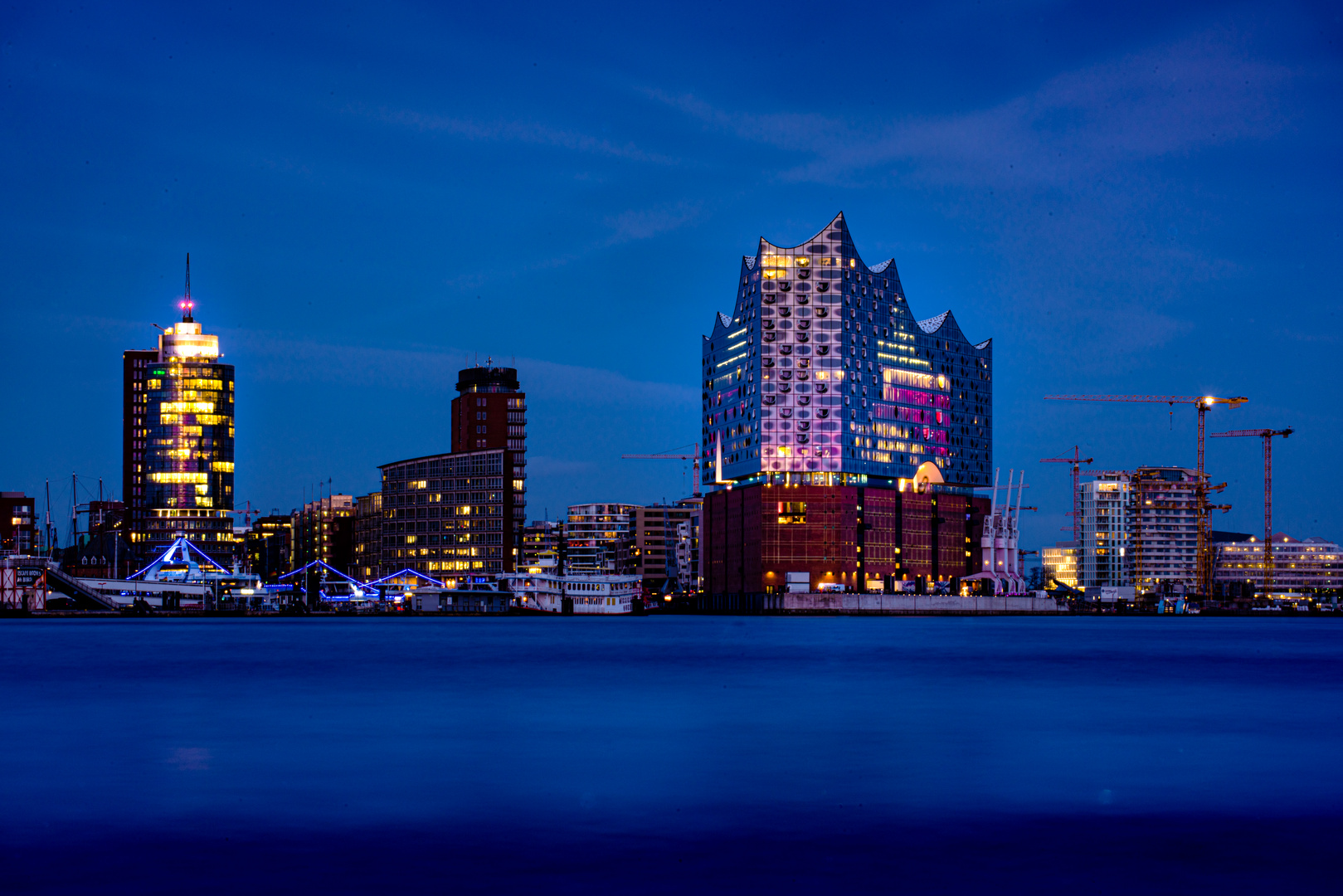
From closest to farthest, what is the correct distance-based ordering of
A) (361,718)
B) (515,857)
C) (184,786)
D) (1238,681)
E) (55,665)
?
(515,857), (184,786), (361,718), (1238,681), (55,665)

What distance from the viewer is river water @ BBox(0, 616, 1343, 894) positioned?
67.1ft

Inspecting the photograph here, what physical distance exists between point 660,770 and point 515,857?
1082 centimetres

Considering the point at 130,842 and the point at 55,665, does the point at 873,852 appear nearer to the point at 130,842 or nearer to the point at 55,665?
the point at 130,842

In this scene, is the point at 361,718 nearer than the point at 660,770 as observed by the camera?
No

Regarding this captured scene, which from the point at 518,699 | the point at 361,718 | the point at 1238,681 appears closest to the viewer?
the point at 361,718

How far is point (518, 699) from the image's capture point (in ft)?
175

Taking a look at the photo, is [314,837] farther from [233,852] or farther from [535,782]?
[535,782]

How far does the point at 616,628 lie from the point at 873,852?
143 m

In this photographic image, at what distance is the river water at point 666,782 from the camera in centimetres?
2045

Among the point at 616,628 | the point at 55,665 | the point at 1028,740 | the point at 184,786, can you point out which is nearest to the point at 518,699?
the point at 1028,740

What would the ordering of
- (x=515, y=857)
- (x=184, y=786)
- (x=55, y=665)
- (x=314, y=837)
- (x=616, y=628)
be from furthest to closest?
(x=616, y=628) < (x=55, y=665) < (x=184, y=786) < (x=314, y=837) < (x=515, y=857)

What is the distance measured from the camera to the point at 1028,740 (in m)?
38.6

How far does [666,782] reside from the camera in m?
29.9

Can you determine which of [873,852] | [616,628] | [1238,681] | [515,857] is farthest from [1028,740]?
[616,628]
